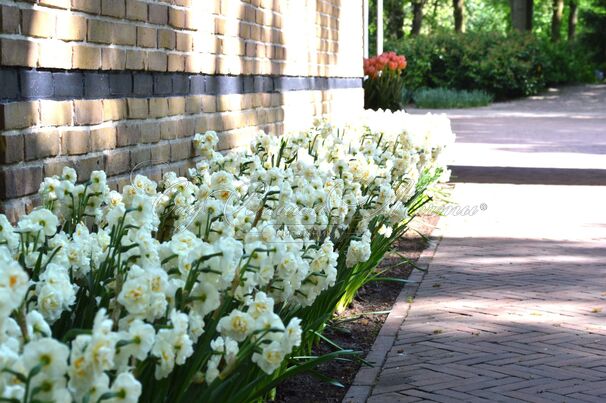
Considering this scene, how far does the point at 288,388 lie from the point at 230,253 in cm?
182

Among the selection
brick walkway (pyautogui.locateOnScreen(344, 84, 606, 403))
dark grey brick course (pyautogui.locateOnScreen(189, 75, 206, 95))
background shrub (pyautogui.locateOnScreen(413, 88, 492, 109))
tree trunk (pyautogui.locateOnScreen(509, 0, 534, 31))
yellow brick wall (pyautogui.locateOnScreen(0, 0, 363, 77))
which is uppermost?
tree trunk (pyautogui.locateOnScreen(509, 0, 534, 31))

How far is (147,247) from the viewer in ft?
8.68

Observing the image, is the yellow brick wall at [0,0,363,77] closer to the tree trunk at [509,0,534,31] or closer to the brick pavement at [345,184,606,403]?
the brick pavement at [345,184,606,403]

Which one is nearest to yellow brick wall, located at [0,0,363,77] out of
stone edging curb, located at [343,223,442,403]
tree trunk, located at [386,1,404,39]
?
stone edging curb, located at [343,223,442,403]

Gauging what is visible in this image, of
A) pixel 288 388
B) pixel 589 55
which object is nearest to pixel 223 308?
pixel 288 388

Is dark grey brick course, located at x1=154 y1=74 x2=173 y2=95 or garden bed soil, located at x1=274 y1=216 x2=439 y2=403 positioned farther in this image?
dark grey brick course, located at x1=154 y1=74 x2=173 y2=95

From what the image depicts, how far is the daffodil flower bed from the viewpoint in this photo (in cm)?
192

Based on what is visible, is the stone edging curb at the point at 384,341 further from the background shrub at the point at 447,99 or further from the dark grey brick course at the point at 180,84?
the background shrub at the point at 447,99

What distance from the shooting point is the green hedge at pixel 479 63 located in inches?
1243

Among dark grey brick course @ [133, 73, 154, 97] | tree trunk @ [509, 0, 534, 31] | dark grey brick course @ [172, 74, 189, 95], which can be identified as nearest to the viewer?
dark grey brick course @ [133, 73, 154, 97]

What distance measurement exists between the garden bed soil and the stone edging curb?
0.04 metres

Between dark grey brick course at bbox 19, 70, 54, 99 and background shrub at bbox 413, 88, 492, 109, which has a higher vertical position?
dark grey brick course at bbox 19, 70, 54, 99

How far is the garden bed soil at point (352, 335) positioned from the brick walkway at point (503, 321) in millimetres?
78

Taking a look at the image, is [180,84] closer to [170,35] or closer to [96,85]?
[170,35]
